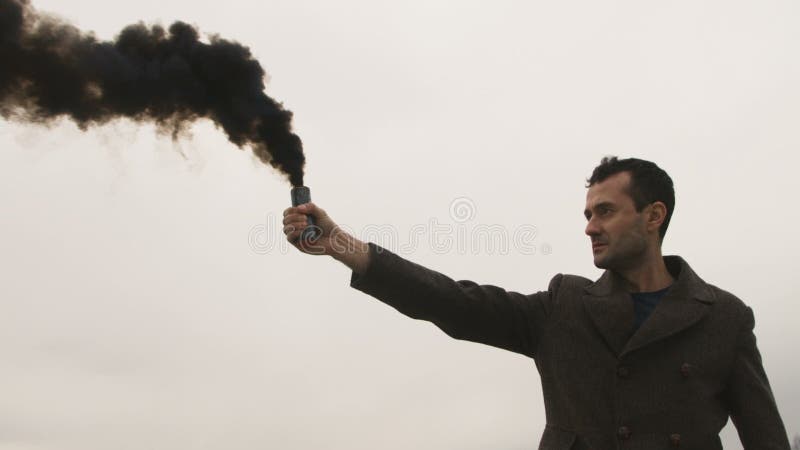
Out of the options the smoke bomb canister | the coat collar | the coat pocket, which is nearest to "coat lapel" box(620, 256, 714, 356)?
the coat collar

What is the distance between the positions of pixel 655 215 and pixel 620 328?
1.06 meters

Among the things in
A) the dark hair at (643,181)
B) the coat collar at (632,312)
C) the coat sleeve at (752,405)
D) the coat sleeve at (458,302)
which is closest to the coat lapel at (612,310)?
Result: the coat collar at (632,312)

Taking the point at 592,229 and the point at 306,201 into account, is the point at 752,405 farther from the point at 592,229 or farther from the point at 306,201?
the point at 306,201

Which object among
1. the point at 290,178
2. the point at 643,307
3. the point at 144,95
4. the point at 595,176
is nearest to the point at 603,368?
the point at 643,307

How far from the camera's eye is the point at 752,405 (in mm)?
5078

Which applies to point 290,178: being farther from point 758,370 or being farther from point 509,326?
point 758,370

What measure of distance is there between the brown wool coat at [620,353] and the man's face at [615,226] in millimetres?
246

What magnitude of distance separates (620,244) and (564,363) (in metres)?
0.98

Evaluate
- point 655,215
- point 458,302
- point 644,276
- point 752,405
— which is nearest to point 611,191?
point 655,215

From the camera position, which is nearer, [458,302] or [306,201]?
[306,201]

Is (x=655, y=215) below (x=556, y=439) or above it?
above

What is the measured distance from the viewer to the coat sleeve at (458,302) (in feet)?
16.4

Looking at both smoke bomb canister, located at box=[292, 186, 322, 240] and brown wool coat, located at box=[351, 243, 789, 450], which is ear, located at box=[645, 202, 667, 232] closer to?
brown wool coat, located at box=[351, 243, 789, 450]

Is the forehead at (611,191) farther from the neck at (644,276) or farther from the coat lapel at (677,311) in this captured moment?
the coat lapel at (677,311)
